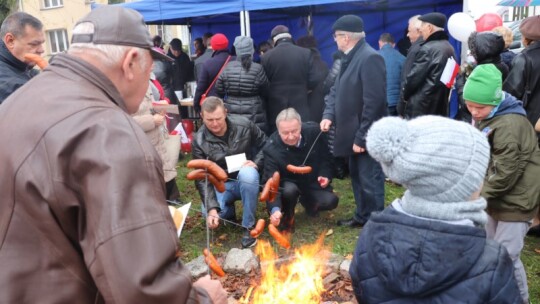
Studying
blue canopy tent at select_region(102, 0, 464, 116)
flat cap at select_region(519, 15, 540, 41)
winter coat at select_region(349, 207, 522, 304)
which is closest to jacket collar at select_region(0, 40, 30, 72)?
winter coat at select_region(349, 207, 522, 304)

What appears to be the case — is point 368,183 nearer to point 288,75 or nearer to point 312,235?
point 312,235

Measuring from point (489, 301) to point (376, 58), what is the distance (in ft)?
10.3

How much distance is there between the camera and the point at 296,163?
4918mm

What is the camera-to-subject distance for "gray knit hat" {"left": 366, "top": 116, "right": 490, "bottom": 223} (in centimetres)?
160

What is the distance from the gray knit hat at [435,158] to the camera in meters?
1.60

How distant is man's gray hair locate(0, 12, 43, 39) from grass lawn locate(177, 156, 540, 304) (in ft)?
6.85

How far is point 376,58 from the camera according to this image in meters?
4.39

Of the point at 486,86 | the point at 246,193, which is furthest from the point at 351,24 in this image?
the point at 246,193

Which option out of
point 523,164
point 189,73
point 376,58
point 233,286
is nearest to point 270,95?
point 376,58

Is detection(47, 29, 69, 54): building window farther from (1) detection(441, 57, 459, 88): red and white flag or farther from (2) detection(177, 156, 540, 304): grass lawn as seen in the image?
(1) detection(441, 57, 459, 88): red and white flag

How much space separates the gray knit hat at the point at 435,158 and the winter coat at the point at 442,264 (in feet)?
0.27

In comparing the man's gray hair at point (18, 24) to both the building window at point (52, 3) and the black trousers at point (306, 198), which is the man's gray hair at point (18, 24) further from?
the building window at point (52, 3)

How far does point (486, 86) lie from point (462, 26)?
4233mm

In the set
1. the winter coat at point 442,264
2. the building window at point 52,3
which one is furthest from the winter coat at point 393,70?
the building window at point 52,3
